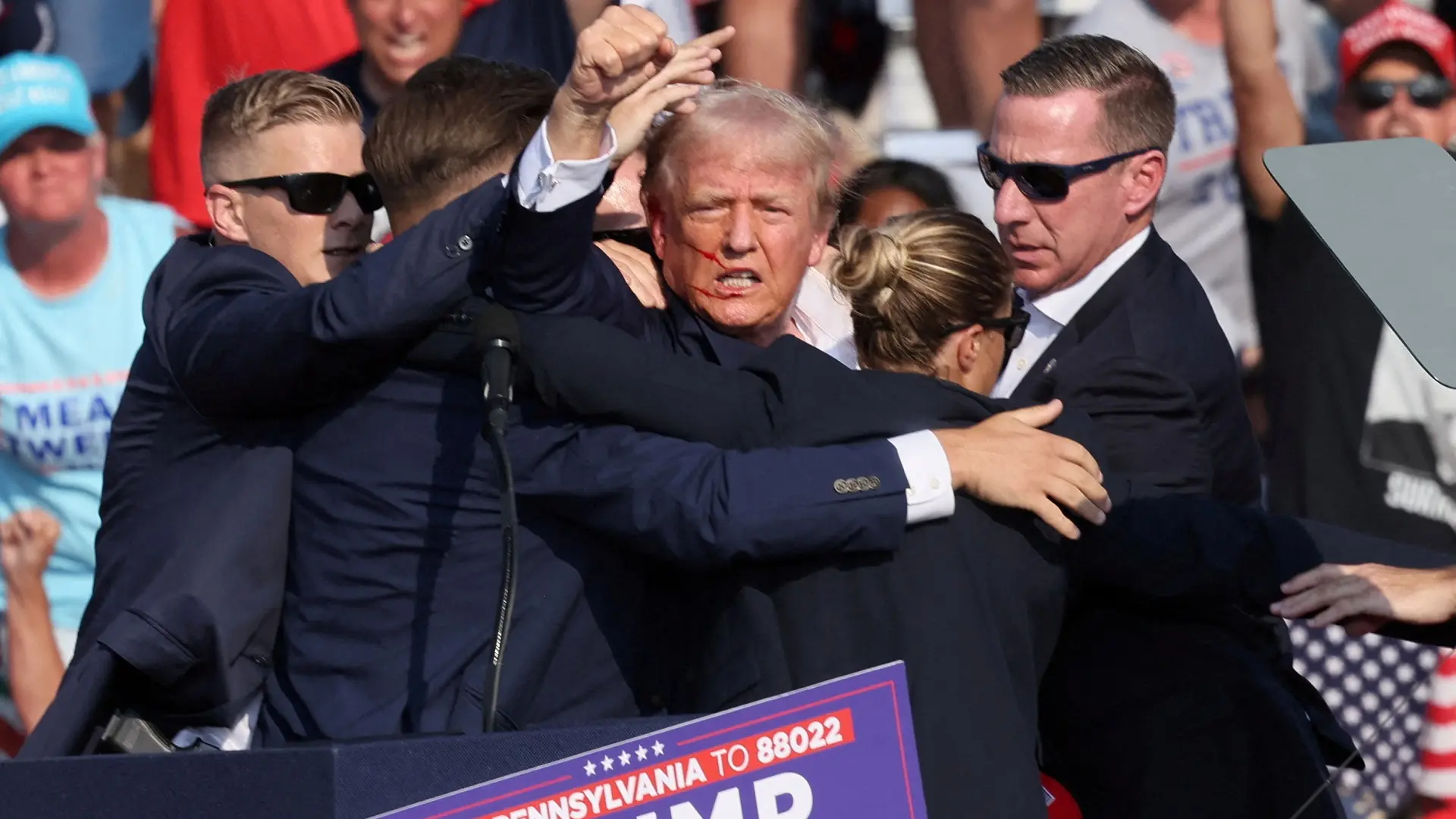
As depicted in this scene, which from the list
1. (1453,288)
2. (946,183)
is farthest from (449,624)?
(946,183)

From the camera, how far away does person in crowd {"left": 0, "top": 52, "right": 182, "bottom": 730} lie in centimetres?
469

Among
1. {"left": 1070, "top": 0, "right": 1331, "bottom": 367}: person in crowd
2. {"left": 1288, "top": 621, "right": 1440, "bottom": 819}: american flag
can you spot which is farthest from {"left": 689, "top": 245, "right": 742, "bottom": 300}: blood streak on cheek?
{"left": 1070, "top": 0, "right": 1331, "bottom": 367}: person in crowd

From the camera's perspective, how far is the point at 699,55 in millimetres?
2420

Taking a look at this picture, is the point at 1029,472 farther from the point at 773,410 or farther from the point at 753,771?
the point at 753,771

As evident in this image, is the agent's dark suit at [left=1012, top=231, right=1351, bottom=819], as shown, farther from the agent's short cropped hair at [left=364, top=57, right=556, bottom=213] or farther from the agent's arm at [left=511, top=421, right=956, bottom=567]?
the agent's short cropped hair at [left=364, top=57, right=556, bottom=213]

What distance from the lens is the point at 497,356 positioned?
2.17 metres

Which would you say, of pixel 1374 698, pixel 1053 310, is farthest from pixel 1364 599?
pixel 1053 310

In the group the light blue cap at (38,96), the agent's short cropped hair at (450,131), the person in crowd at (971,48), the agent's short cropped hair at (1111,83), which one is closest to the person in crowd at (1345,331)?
the person in crowd at (971,48)

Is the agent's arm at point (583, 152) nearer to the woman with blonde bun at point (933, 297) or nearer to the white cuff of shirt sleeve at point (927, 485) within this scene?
the woman with blonde bun at point (933, 297)

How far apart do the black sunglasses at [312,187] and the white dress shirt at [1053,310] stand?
106cm

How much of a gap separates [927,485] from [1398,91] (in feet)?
9.68

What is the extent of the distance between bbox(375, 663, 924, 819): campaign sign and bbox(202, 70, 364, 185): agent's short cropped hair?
1.39m

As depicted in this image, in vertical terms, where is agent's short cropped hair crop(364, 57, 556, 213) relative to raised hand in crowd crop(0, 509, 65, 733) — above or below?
above

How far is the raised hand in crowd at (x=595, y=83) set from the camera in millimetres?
2227
